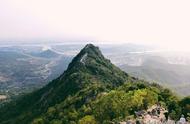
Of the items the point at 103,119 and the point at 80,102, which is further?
the point at 80,102

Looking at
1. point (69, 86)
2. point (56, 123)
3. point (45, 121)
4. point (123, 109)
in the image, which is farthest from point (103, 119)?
point (69, 86)

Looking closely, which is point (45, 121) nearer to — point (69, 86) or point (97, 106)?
point (97, 106)

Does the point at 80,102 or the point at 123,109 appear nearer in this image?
the point at 123,109

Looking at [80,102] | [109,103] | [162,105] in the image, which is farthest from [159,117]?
[80,102]

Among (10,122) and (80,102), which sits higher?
(80,102)

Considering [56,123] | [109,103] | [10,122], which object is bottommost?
[10,122]

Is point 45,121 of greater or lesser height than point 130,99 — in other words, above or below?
below

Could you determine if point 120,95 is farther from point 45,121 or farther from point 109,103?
point 45,121

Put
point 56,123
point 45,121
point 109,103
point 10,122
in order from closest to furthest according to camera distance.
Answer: point 109,103 → point 56,123 → point 45,121 → point 10,122

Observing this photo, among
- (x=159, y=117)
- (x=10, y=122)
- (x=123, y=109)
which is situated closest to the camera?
(x=159, y=117)
